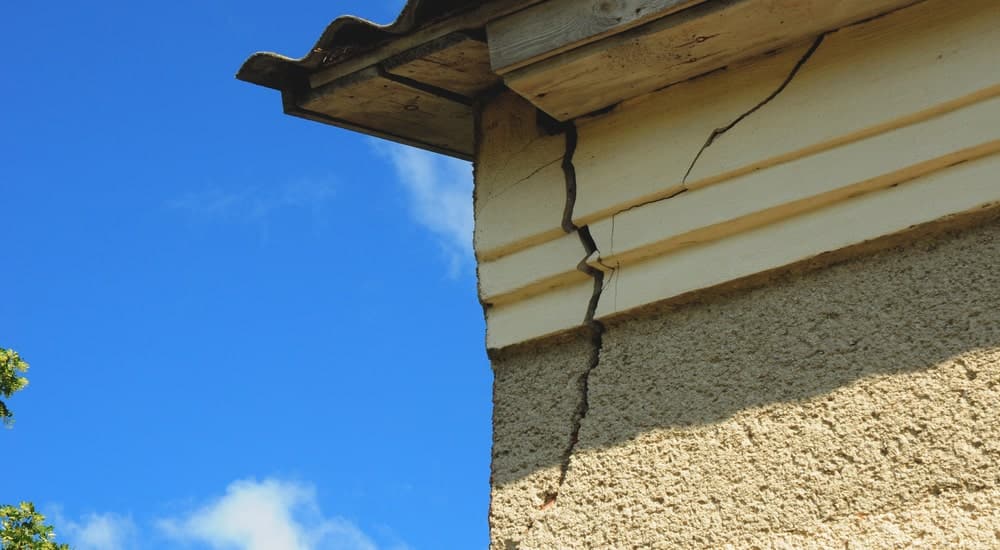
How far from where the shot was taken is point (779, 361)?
2.22 metres

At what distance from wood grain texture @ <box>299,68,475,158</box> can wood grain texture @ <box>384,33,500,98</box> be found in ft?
0.17

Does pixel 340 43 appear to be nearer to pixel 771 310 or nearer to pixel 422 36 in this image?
pixel 422 36

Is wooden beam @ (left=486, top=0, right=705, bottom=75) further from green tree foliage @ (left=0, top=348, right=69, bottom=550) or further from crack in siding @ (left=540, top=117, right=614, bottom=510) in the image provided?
green tree foliage @ (left=0, top=348, right=69, bottom=550)

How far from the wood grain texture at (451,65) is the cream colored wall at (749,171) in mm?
172

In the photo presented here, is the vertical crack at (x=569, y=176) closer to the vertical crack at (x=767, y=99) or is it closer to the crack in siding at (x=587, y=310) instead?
the crack in siding at (x=587, y=310)

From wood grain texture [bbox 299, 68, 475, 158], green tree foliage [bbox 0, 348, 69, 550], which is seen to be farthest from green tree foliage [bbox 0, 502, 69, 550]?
wood grain texture [bbox 299, 68, 475, 158]

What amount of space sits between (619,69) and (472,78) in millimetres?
414

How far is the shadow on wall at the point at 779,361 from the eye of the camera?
2082 millimetres

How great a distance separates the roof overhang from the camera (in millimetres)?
2373

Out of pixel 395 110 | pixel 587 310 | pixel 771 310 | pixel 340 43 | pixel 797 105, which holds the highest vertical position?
pixel 340 43

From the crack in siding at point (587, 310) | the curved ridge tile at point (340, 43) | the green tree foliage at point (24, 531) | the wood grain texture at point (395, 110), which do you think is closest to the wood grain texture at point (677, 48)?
the crack in siding at point (587, 310)

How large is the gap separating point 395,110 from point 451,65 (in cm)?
24

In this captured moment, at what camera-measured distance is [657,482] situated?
7.25ft

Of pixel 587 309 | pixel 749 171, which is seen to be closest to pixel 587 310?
pixel 587 309
